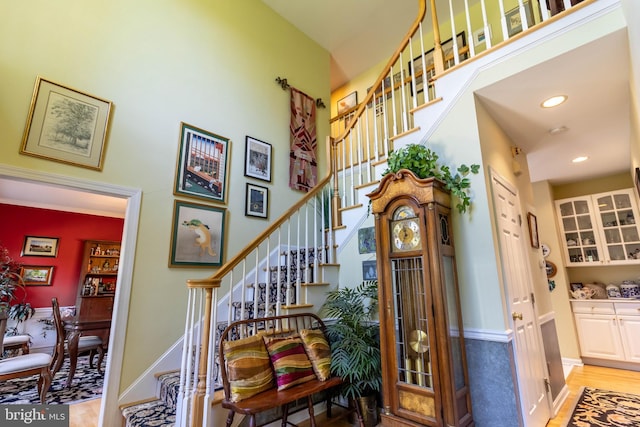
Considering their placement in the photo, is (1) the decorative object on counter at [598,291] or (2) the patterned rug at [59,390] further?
(1) the decorative object on counter at [598,291]

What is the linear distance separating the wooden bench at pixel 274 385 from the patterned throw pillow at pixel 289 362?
46mm

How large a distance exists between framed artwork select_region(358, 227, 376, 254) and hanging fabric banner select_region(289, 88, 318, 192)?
1616 mm

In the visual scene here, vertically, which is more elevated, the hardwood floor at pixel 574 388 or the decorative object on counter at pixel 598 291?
the decorative object on counter at pixel 598 291

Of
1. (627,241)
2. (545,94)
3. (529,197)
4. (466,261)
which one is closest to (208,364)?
(466,261)

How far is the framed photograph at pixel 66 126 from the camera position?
2.43 meters

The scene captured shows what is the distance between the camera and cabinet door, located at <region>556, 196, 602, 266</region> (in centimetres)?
447

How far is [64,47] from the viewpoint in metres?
2.65

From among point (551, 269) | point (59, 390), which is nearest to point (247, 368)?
point (59, 390)

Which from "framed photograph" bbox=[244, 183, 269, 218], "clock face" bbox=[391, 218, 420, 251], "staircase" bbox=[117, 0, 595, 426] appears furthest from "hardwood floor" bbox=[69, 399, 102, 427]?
"clock face" bbox=[391, 218, 420, 251]

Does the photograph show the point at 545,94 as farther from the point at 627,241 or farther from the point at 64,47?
the point at 64,47

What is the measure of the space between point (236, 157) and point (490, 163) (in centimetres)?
281

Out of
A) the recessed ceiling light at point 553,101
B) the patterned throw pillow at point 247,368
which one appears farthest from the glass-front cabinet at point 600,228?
the patterned throw pillow at point 247,368

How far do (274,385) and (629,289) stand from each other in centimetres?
506

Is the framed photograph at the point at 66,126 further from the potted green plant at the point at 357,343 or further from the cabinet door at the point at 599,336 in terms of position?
the cabinet door at the point at 599,336
